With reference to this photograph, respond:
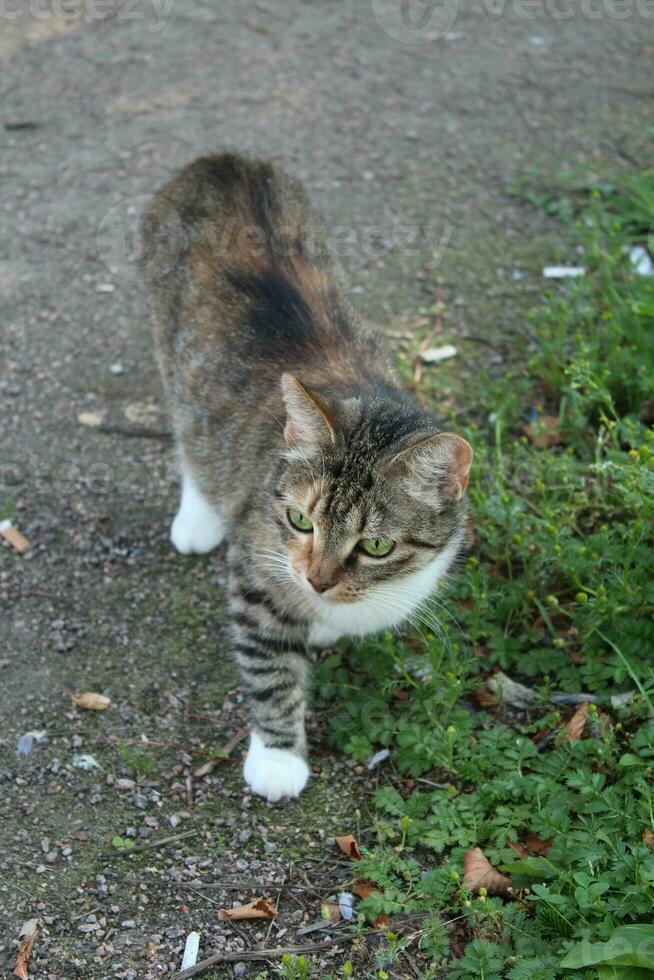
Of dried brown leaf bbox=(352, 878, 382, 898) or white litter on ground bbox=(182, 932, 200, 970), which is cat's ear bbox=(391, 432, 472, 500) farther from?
white litter on ground bbox=(182, 932, 200, 970)

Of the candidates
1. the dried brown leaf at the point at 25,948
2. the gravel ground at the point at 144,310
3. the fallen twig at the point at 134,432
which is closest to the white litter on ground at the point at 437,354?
the gravel ground at the point at 144,310

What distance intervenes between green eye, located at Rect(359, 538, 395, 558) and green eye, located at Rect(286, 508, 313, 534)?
18 centimetres

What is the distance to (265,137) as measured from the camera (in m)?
6.69

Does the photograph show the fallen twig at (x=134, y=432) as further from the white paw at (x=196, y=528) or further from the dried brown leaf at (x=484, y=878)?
the dried brown leaf at (x=484, y=878)

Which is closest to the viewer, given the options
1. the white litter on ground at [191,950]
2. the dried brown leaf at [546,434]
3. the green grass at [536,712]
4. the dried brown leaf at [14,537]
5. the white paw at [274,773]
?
the green grass at [536,712]

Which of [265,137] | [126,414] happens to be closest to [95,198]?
[265,137]

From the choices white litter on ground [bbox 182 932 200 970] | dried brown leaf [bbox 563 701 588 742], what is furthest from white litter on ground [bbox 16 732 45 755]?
dried brown leaf [bbox 563 701 588 742]

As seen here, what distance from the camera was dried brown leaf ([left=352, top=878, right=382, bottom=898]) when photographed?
10.4 ft

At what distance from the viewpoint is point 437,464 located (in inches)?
124

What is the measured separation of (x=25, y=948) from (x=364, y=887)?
98cm

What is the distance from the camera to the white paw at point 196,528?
432 cm

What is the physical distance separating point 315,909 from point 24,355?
10.4 ft

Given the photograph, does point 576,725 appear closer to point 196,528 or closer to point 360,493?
point 360,493

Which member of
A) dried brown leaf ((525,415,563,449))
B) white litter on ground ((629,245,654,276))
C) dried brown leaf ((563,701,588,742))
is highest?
white litter on ground ((629,245,654,276))
